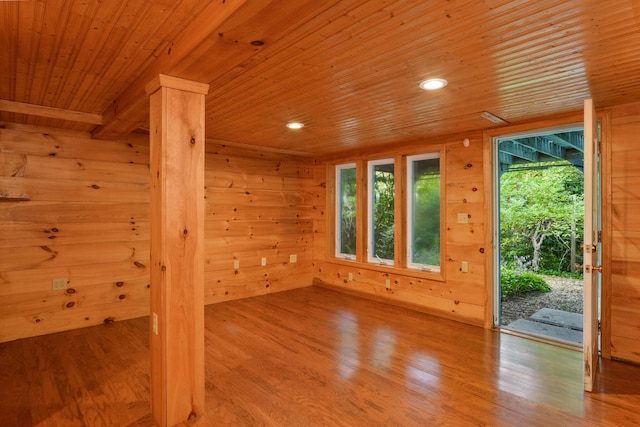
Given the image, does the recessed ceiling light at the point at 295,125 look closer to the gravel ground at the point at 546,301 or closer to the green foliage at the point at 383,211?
the green foliage at the point at 383,211

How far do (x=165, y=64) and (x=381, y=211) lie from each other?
3699 millimetres

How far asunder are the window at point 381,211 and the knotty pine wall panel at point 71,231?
3026 millimetres

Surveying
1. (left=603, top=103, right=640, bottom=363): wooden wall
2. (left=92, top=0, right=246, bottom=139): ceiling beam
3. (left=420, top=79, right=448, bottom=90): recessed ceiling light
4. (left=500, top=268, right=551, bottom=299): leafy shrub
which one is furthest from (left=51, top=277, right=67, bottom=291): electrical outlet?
(left=500, top=268, right=551, bottom=299): leafy shrub

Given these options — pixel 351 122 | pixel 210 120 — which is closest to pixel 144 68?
pixel 210 120

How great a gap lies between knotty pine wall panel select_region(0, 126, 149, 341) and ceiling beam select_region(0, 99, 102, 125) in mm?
674

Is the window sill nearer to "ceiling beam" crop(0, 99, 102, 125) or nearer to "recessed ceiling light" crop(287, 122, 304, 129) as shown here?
"recessed ceiling light" crop(287, 122, 304, 129)

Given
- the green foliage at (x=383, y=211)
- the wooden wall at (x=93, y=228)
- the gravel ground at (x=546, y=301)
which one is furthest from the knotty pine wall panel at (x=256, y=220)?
the gravel ground at (x=546, y=301)

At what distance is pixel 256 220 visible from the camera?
17.1 feet

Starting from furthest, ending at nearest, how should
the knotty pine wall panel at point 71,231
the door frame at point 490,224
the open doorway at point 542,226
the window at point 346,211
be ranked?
1. the window at point 346,211
2. the open doorway at point 542,226
3. the door frame at point 490,224
4. the knotty pine wall panel at point 71,231

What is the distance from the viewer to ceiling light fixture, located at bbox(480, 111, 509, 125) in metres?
3.22

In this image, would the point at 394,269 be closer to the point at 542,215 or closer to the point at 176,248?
the point at 176,248

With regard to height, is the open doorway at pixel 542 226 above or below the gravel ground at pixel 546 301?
above

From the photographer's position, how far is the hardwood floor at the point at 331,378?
2174 mm

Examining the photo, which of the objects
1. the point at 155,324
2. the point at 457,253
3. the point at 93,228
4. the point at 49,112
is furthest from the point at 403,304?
the point at 49,112
